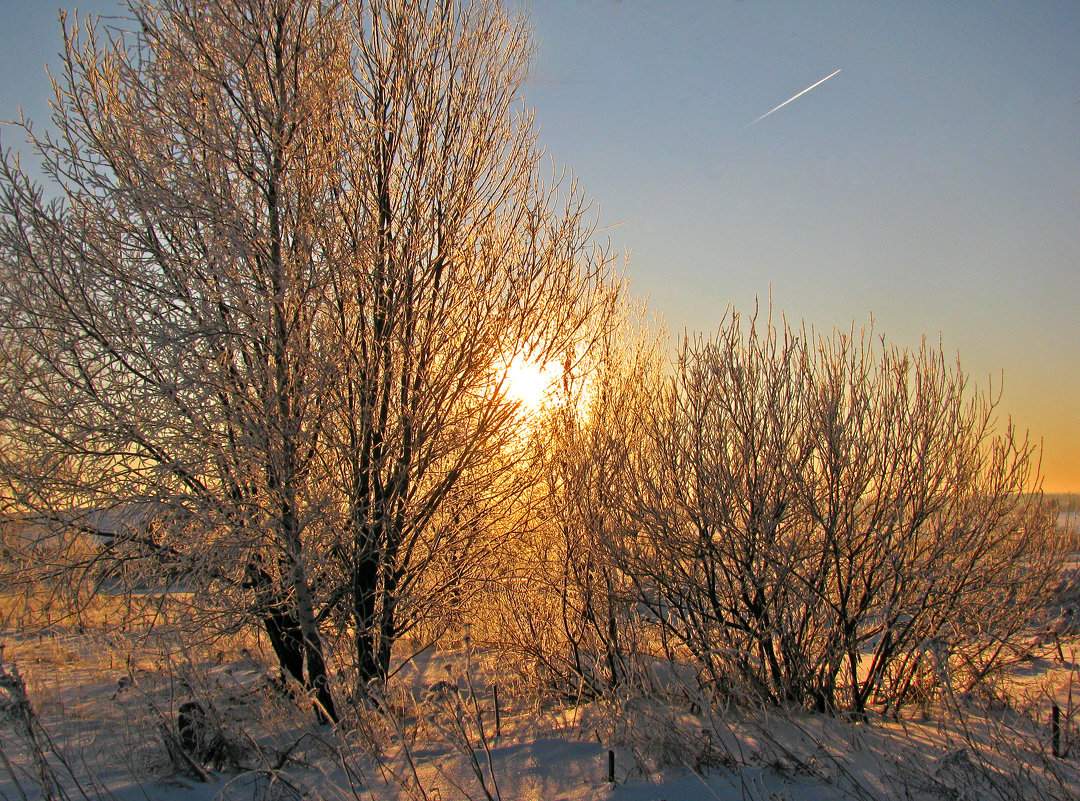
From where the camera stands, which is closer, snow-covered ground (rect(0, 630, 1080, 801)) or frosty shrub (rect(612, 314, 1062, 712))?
snow-covered ground (rect(0, 630, 1080, 801))

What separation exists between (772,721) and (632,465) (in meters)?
2.12

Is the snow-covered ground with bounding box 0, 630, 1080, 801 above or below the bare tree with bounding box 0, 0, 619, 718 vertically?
below

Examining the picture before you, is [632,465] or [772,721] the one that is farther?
[632,465]

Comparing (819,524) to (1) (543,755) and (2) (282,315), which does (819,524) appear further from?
(2) (282,315)

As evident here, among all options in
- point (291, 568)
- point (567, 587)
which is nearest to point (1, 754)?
point (291, 568)

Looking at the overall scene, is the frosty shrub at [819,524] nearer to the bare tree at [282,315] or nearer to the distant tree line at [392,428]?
the distant tree line at [392,428]

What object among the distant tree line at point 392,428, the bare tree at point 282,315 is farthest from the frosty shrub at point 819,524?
the bare tree at point 282,315

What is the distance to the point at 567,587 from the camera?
6.41 meters

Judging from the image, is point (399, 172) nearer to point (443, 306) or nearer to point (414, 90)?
point (414, 90)

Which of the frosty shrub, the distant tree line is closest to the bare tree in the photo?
the distant tree line

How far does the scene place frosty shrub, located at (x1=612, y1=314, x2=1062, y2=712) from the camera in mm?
4766

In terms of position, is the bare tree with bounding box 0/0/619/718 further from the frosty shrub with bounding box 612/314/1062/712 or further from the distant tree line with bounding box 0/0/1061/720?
the frosty shrub with bounding box 612/314/1062/712

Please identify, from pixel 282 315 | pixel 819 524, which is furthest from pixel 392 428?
pixel 819 524

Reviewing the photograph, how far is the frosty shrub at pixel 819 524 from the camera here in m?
4.77
